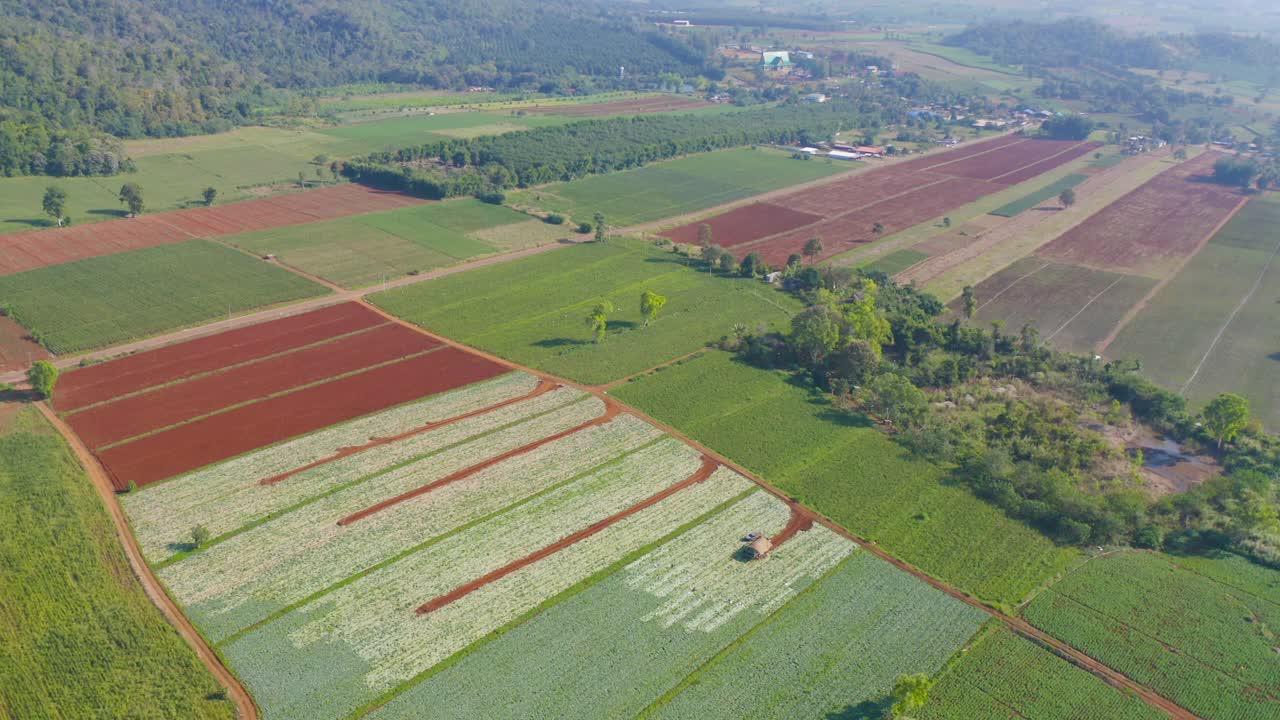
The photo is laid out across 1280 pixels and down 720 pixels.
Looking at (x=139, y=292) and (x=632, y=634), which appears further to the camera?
(x=139, y=292)

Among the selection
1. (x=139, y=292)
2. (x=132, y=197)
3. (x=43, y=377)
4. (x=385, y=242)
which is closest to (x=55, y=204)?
(x=132, y=197)

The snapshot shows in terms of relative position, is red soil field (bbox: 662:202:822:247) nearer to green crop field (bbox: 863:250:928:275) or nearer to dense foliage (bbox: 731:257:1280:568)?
green crop field (bbox: 863:250:928:275)

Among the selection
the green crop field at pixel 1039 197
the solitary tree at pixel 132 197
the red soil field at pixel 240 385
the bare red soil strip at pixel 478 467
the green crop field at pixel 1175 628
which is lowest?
the green crop field at pixel 1175 628

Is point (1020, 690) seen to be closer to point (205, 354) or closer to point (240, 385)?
point (240, 385)

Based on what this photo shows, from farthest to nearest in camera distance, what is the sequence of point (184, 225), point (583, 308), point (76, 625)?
point (184, 225) → point (583, 308) → point (76, 625)

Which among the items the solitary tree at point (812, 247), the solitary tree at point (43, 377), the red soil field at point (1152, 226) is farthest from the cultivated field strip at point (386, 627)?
the red soil field at point (1152, 226)

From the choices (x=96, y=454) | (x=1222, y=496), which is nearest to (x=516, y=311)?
(x=96, y=454)

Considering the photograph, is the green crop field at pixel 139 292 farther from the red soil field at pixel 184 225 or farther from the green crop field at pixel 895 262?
the green crop field at pixel 895 262
